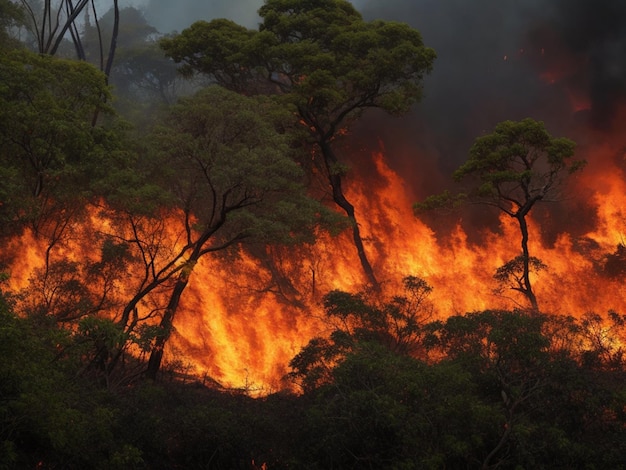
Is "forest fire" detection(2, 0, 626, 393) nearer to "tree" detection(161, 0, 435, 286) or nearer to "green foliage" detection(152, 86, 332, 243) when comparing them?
"tree" detection(161, 0, 435, 286)

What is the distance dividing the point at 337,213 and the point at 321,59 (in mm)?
8440

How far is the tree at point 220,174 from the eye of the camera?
901 inches

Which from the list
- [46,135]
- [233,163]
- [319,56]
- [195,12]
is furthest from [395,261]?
[195,12]

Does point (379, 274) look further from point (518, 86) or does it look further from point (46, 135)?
point (46, 135)

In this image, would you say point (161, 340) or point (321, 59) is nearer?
point (161, 340)

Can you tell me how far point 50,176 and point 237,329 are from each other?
11.9 metres

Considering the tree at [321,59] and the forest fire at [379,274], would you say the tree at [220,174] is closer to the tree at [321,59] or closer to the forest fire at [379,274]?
the forest fire at [379,274]

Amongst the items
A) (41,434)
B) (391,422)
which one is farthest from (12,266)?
(391,422)

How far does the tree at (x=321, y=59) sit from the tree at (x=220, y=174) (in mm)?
6021

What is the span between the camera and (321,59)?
1244 inches

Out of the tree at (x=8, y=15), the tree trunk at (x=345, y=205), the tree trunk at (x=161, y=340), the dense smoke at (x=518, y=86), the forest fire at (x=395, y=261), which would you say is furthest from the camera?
the dense smoke at (x=518, y=86)

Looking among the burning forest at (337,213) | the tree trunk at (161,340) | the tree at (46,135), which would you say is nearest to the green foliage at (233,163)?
the burning forest at (337,213)

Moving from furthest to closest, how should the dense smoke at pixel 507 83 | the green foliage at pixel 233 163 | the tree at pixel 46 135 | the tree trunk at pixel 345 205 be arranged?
the dense smoke at pixel 507 83 → the tree trunk at pixel 345 205 → the green foliage at pixel 233 163 → the tree at pixel 46 135

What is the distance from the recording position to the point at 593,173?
39750mm
